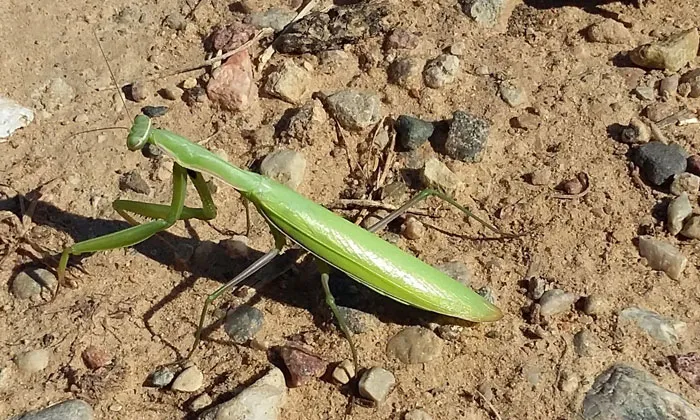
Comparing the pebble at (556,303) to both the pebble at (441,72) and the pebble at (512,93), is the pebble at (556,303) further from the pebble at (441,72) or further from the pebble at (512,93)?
the pebble at (441,72)

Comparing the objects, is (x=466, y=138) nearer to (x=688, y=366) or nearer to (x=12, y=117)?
(x=688, y=366)

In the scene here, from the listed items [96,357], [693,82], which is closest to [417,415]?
[96,357]

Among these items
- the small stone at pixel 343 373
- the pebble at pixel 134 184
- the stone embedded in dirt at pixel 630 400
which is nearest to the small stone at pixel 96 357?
the pebble at pixel 134 184

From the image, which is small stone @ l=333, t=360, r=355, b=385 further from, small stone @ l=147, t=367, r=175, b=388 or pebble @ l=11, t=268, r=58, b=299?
pebble @ l=11, t=268, r=58, b=299

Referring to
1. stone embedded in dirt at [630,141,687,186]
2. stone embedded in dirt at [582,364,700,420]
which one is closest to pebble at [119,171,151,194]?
stone embedded in dirt at [582,364,700,420]

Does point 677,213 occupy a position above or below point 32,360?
above

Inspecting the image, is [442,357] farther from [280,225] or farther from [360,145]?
[360,145]

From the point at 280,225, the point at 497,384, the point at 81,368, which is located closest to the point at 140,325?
the point at 81,368
